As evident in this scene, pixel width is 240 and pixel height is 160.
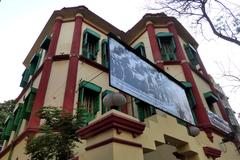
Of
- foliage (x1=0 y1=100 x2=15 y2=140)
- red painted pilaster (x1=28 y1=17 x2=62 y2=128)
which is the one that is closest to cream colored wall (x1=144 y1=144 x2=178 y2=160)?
red painted pilaster (x1=28 y1=17 x2=62 y2=128)

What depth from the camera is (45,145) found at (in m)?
5.00

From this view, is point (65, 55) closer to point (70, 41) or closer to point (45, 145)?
point (70, 41)

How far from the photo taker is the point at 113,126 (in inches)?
138

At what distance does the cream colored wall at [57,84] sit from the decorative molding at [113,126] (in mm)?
4749

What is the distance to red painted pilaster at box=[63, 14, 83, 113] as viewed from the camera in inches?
321

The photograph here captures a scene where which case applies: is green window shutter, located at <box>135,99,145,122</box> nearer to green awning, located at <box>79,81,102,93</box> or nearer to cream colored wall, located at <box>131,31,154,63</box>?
green awning, located at <box>79,81,102,93</box>

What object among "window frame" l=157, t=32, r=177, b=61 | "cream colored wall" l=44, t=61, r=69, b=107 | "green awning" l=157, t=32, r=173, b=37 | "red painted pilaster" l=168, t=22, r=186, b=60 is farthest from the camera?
"green awning" l=157, t=32, r=173, b=37

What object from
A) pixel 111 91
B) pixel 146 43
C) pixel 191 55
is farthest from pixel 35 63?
pixel 191 55

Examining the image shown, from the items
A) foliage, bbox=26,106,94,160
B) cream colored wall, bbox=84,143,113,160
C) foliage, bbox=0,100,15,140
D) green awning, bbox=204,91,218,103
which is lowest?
cream colored wall, bbox=84,143,113,160

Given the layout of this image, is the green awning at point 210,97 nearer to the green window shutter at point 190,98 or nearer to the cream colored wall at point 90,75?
the green window shutter at point 190,98

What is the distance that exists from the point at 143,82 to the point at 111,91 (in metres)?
4.45

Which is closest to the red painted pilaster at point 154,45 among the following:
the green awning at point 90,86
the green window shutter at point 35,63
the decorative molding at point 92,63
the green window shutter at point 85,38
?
the decorative molding at point 92,63

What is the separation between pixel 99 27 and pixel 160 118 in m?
8.47

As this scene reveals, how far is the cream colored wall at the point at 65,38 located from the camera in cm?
1019
